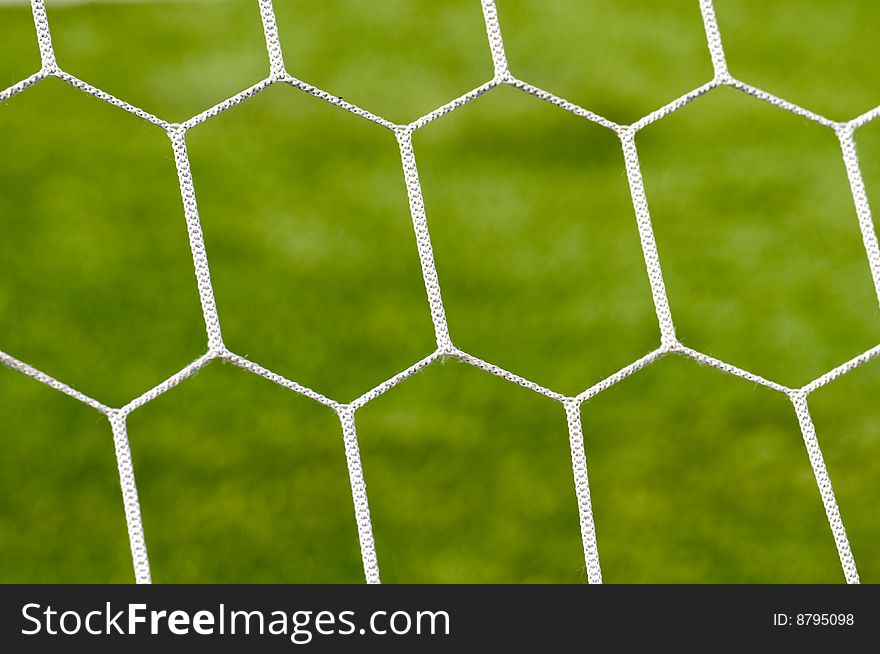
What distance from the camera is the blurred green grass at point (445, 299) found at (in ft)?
4.10

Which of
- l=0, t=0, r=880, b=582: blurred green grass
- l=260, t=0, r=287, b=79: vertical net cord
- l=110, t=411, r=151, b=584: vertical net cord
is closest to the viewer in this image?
l=110, t=411, r=151, b=584: vertical net cord

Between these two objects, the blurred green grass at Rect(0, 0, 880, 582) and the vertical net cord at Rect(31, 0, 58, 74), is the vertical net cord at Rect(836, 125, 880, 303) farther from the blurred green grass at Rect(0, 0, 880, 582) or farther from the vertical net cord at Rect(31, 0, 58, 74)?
the vertical net cord at Rect(31, 0, 58, 74)

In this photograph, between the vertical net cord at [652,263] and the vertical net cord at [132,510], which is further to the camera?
the vertical net cord at [652,263]

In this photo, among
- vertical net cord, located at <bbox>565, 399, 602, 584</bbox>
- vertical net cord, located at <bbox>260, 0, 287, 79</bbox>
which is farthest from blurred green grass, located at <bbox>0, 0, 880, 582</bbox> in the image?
vertical net cord, located at <bbox>260, 0, 287, 79</bbox>

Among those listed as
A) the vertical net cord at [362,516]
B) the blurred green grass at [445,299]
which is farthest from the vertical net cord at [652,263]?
the blurred green grass at [445,299]

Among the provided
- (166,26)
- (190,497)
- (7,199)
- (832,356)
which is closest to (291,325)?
(190,497)

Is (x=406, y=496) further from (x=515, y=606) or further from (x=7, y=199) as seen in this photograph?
(x=7, y=199)

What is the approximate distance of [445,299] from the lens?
1640 millimetres

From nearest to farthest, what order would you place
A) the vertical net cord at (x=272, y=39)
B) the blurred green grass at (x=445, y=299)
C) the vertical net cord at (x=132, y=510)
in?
the vertical net cord at (x=132, y=510), the vertical net cord at (x=272, y=39), the blurred green grass at (x=445, y=299)

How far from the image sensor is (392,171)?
1942 mm

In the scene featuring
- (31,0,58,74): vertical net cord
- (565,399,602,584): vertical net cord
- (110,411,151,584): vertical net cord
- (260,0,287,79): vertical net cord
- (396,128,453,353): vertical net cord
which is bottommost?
(565,399,602,584): vertical net cord

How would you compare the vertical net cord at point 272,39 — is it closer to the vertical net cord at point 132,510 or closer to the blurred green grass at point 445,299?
the vertical net cord at point 132,510

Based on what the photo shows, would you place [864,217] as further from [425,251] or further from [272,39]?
[272,39]

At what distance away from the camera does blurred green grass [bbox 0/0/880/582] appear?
4.10 ft
